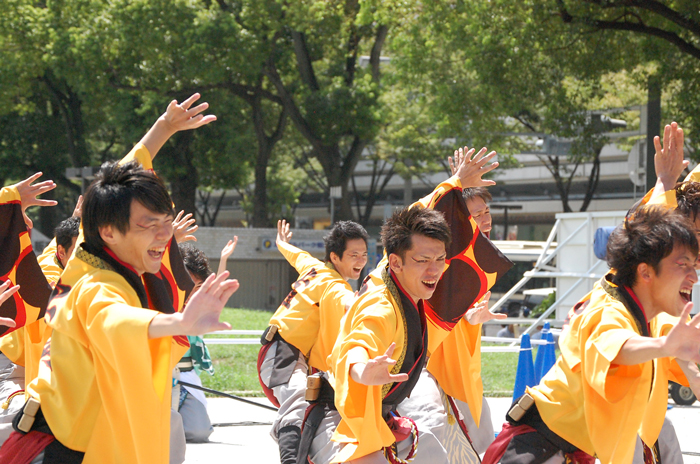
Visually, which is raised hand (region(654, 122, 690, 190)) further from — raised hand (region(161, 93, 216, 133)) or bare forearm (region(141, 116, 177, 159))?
bare forearm (region(141, 116, 177, 159))

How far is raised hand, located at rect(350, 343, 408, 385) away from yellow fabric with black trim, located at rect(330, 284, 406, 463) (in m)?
0.17

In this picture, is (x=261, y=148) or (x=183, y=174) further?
(x=183, y=174)

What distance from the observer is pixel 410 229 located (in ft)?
12.0

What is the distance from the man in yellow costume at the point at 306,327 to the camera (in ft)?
16.5

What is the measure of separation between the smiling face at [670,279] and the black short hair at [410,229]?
3.20 feet

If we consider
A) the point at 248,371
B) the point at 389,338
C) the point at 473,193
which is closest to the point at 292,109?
the point at 248,371

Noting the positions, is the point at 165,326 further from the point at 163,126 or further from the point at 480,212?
the point at 480,212

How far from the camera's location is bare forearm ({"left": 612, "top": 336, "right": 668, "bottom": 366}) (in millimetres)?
2521

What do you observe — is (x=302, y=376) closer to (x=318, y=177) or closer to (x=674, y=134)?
→ (x=674, y=134)

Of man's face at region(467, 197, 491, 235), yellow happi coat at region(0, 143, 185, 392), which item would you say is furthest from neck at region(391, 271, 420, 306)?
yellow happi coat at region(0, 143, 185, 392)

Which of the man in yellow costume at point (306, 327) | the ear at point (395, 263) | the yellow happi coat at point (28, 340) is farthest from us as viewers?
the man in yellow costume at point (306, 327)

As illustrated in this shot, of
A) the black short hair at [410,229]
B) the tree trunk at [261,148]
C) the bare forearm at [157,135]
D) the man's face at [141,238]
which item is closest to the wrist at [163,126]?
the bare forearm at [157,135]

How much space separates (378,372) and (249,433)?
4.81 m

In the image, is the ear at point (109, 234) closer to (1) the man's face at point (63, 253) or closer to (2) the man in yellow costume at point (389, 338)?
(2) the man in yellow costume at point (389, 338)
